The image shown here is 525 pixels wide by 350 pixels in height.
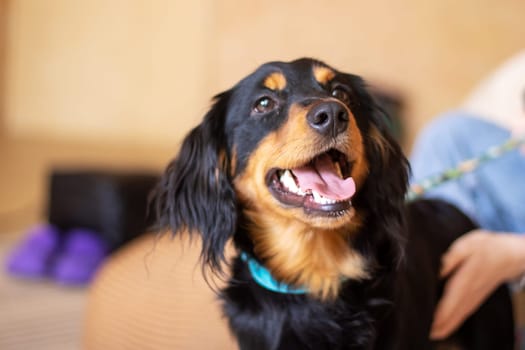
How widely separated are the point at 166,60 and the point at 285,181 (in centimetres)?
326

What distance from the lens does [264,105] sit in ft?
3.65

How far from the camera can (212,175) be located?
1136 mm

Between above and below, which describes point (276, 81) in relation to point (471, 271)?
above

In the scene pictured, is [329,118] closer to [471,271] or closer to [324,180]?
[324,180]

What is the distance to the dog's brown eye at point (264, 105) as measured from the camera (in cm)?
110

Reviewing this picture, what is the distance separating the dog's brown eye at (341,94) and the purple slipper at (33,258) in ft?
7.63

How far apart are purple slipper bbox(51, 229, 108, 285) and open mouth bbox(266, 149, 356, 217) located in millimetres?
2107

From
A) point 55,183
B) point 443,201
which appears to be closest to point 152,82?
point 55,183

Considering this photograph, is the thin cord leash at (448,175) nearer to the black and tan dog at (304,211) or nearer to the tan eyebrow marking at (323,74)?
the black and tan dog at (304,211)

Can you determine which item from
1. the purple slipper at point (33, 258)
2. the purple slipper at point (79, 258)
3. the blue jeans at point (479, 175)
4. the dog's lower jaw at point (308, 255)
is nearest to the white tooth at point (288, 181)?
the dog's lower jaw at point (308, 255)

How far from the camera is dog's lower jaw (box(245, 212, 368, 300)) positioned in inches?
42.6

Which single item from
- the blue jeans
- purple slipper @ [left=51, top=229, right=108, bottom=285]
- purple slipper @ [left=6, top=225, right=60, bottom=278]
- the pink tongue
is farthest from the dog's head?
purple slipper @ [left=6, top=225, right=60, bottom=278]

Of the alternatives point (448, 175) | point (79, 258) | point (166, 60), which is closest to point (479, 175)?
point (448, 175)

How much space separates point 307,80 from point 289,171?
20 cm
